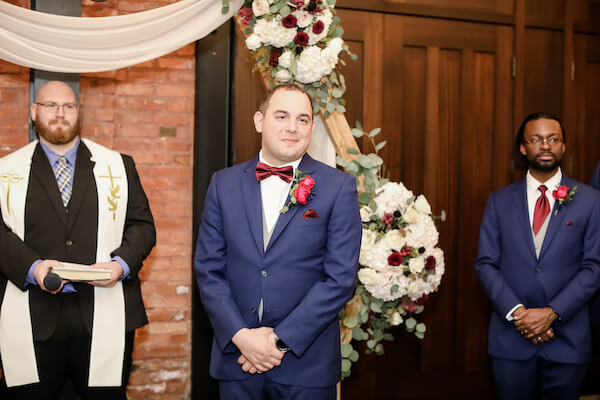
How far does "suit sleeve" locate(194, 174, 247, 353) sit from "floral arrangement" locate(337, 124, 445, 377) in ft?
2.66

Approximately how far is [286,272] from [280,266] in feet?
0.11

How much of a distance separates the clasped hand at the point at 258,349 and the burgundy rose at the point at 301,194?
1.69ft

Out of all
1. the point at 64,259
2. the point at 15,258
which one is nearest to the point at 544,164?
the point at 64,259

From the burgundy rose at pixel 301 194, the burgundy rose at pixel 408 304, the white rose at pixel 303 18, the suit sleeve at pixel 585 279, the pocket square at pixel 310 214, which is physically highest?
the white rose at pixel 303 18

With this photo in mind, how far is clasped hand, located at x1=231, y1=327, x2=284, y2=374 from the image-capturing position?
2.04m

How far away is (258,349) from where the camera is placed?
204 centimetres

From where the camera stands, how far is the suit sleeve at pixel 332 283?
2061 millimetres

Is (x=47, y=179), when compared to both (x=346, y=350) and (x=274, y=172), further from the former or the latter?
(x=346, y=350)

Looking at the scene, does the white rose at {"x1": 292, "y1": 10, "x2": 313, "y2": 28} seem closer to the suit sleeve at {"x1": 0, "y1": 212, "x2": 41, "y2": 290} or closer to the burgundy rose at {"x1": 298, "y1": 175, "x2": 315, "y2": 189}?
the burgundy rose at {"x1": 298, "y1": 175, "x2": 315, "y2": 189}

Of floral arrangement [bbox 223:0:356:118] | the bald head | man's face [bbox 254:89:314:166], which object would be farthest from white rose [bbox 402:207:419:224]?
the bald head

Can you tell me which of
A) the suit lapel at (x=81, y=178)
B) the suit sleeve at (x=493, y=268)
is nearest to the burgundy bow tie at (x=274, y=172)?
the suit lapel at (x=81, y=178)

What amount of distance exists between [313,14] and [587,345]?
216 centimetres

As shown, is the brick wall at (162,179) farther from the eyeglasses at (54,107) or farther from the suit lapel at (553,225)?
the suit lapel at (553,225)

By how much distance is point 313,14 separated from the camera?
2670mm
